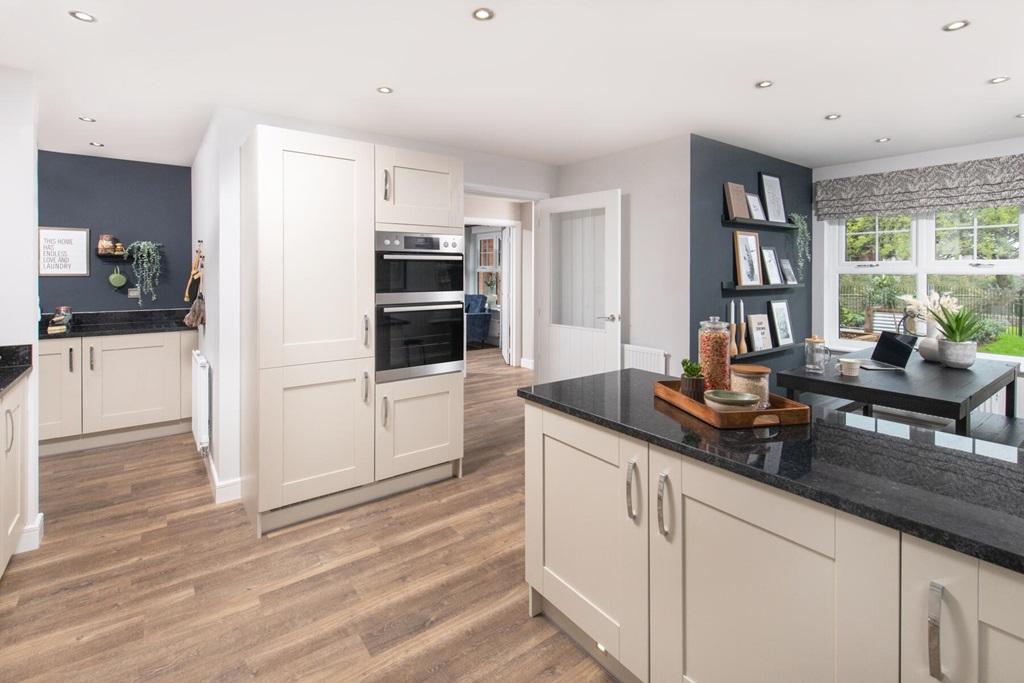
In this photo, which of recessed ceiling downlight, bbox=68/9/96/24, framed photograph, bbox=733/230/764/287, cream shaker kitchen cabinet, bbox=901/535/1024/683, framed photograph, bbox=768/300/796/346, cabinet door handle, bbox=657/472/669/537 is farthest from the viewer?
framed photograph, bbox=768/300/796/346

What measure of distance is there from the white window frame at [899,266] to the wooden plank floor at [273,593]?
3810 mm

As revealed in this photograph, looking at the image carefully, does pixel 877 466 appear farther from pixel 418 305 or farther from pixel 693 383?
pixel 418 305

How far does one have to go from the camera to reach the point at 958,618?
925 mm

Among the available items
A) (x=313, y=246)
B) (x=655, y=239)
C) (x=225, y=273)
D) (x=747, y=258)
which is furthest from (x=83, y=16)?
(x=747, y=258)

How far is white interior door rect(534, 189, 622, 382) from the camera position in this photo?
4.25 meters

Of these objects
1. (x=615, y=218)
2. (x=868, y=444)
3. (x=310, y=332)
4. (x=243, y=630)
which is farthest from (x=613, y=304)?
(x=243, y=630)

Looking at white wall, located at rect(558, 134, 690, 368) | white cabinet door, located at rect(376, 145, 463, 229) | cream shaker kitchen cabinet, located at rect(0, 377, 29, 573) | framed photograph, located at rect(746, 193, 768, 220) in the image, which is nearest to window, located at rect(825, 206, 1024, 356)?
framed photograph, located at rect(746, 193, 768, 220)

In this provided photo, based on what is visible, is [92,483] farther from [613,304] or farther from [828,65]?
[828,65]

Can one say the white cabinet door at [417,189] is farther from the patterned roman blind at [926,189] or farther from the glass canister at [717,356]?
the patterned roman blind at [926,189]

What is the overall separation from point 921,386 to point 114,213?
5987 millimetres

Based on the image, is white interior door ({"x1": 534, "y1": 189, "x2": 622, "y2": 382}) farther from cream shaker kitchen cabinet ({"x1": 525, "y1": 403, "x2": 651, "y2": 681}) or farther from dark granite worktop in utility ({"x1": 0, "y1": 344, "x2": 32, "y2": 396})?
dark granite worktop in utility ({"x1": 0, "y1": 344, "x2": 32, "y2": 396})

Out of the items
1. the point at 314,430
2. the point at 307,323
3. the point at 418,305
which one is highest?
the point at 418,305

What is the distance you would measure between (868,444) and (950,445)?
0.20 metres

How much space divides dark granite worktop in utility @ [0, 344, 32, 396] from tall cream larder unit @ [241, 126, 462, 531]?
94 cm
